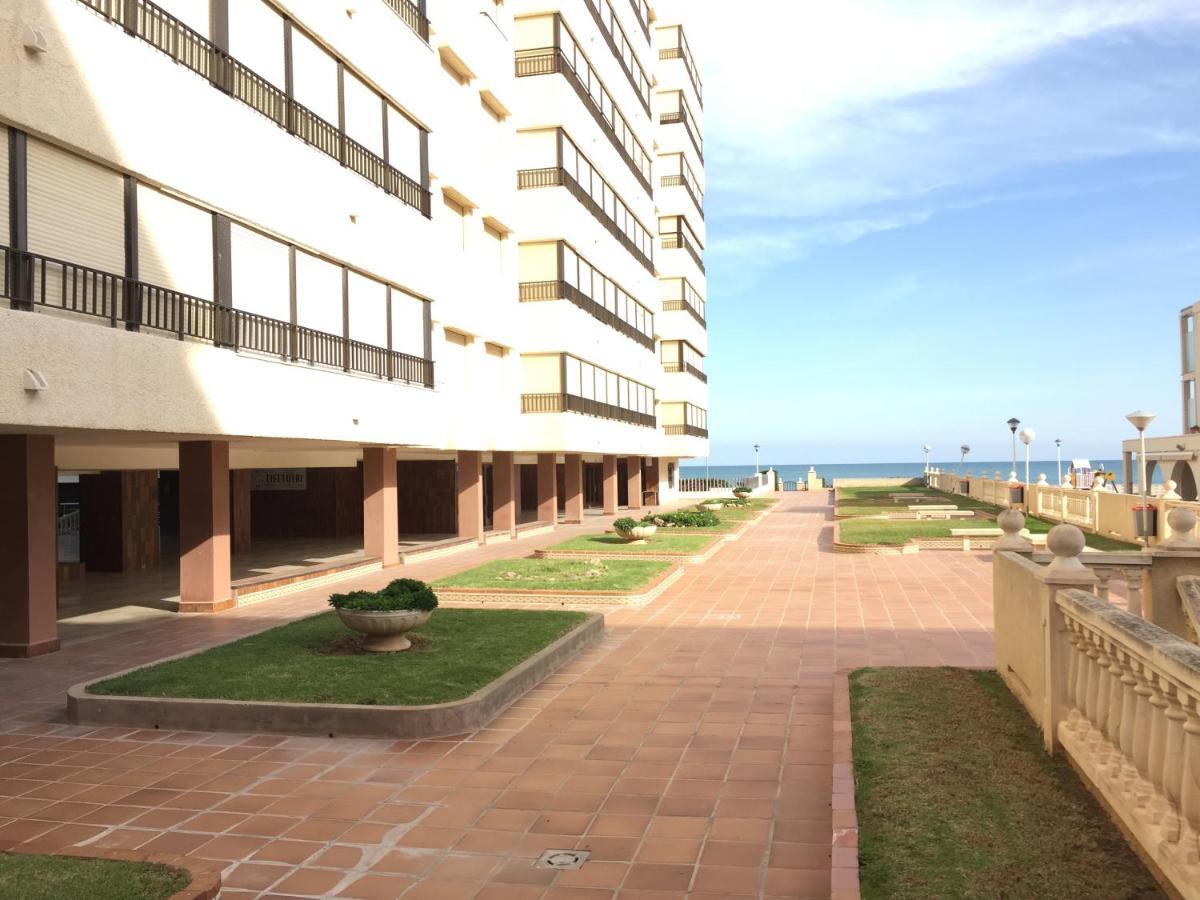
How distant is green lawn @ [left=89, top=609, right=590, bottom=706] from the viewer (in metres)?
9.12

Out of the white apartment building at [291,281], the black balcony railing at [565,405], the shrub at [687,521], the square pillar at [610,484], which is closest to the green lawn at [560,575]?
the white apartment building at [291,281]

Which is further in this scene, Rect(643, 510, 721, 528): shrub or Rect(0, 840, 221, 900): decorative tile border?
Rect(643, 510, 721, 528): shrub

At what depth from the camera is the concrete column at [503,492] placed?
2967cm

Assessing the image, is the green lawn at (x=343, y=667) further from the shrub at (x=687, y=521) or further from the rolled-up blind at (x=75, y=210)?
the shrub at (x=687, y=521)

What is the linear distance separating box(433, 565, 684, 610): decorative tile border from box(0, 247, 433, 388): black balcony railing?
477cm

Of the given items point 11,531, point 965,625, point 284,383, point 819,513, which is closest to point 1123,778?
point 965,625

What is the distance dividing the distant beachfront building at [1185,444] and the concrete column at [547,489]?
92.7ft

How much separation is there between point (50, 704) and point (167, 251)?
631cm

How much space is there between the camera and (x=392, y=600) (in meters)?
11.0

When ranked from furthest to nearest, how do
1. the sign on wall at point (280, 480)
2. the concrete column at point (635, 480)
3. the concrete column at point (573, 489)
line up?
the concrete column at point (635, 480), the concrete column at point (573, 489), the sign on wall at point (280, 480)

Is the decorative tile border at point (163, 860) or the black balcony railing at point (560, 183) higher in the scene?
the black balcony railing at point (560, 183)

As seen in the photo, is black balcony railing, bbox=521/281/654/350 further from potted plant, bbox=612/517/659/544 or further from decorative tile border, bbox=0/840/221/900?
decorative tile border, bbox=0/840/221/900

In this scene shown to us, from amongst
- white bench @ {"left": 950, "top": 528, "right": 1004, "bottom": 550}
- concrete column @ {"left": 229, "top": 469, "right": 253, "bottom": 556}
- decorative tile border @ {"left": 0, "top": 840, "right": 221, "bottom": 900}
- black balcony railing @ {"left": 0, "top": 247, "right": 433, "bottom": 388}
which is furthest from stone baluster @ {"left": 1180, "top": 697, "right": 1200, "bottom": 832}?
concrete column @ {"left": 229, "top": 469, "right": 253, "bottom": 556}

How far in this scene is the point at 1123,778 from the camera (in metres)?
5.24
